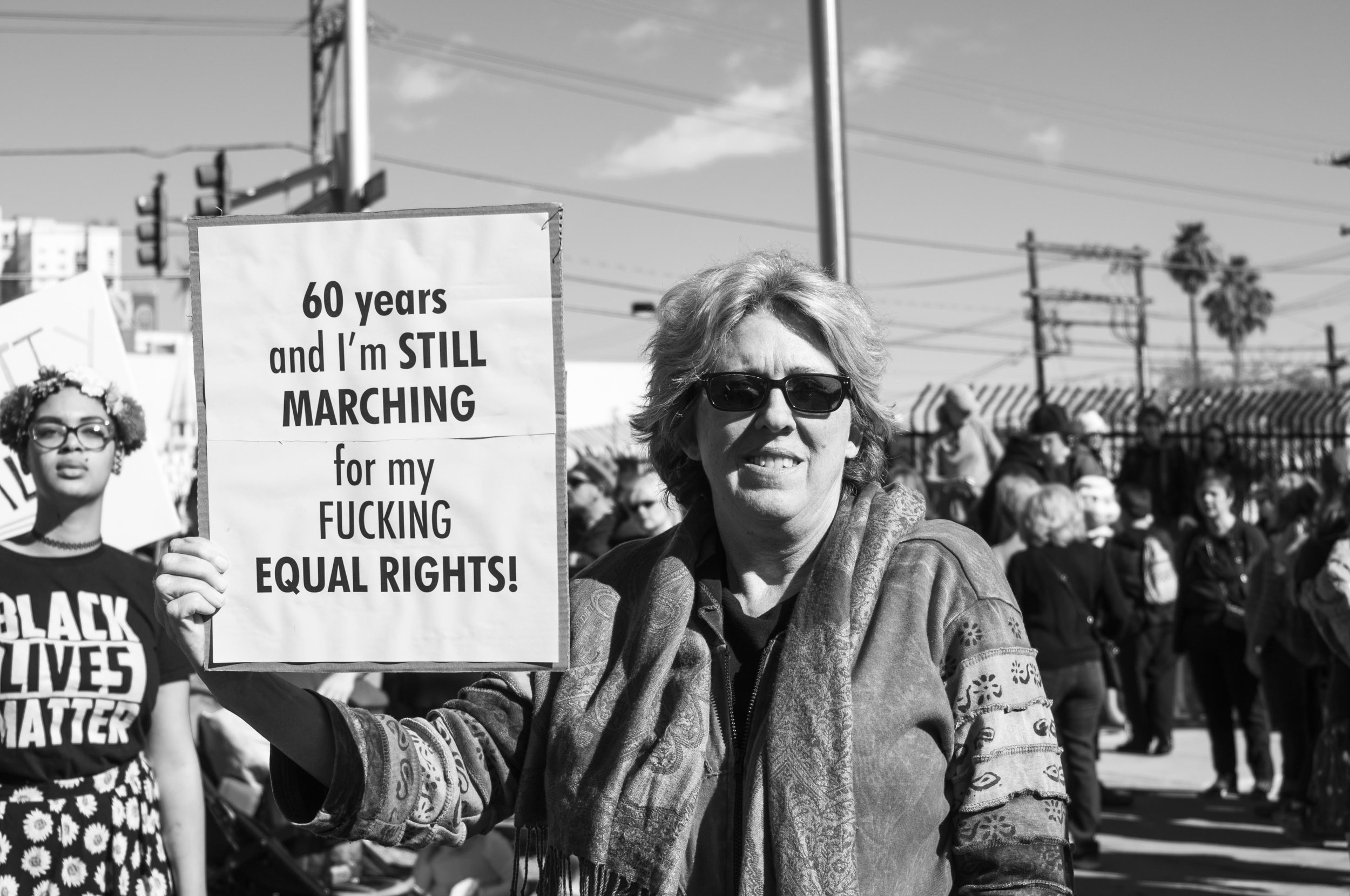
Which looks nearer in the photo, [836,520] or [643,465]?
[836,520]

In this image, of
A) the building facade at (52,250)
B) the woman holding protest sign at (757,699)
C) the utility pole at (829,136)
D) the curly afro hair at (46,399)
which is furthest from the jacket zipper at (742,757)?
the building facade at (52,250)

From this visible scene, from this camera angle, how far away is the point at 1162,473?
12.0 meters

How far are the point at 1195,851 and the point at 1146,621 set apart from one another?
8.12 ft

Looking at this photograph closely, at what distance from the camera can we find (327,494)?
6.83 ft

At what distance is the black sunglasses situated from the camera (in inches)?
85.7

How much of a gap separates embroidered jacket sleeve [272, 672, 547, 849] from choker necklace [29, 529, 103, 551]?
4.85ft

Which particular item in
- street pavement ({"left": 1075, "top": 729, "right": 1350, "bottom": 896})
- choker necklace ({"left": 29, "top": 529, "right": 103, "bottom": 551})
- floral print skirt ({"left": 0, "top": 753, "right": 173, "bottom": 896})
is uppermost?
choker necklace ({"left": 29, "top": 529, "right": 103, "bottom": 551})

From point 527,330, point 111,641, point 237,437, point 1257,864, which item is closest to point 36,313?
point 111,641

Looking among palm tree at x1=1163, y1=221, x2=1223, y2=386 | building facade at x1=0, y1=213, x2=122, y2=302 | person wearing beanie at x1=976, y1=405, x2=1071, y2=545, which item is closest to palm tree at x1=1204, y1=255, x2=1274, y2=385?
palm tree at x1=1163, y1=221, x2=1223, y2=386

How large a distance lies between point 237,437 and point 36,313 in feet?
8.06

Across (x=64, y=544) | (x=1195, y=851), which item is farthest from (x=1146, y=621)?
(x=64, y=544)

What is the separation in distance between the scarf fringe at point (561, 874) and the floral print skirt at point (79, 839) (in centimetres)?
140

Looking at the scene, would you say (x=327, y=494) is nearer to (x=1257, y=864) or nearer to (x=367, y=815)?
(x=367, y=815)

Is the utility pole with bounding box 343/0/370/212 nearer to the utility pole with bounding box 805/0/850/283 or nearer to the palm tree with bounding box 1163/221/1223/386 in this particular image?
the utility pole with bounding box 805/0/850/283
